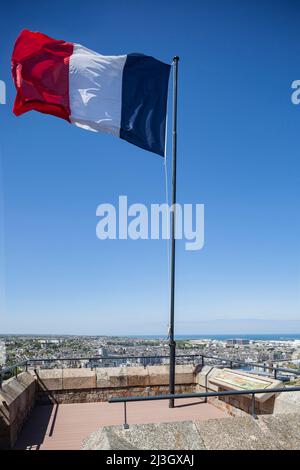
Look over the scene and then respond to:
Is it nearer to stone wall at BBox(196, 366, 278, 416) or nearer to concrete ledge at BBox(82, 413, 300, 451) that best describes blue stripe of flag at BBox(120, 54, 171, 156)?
stone wall at BBox(196, 366, 278, 416)

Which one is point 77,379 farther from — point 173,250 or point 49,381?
point 173,250

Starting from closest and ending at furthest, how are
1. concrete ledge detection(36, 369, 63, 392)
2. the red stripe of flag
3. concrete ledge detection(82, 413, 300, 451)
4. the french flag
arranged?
concrete ledge detection(82, 413, 300, 451)
the red stripe of flag
the french flag
concrete ledge detection(36, 369, 63, 392)

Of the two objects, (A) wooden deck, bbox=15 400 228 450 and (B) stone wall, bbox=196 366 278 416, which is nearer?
(A) wooden deck, bbox=15 400 228 450

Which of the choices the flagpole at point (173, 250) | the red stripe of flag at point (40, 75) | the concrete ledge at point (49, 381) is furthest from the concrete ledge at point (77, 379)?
the red stripe of flag at point (40, 75)

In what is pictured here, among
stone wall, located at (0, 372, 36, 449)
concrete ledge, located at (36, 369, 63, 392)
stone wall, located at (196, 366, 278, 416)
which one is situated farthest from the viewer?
concrete ledge, located at (36, 369, 63, 392)

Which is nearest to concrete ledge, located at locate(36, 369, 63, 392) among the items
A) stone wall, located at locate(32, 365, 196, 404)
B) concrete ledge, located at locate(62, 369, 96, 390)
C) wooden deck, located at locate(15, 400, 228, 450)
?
stone wall, located at locate(32, 365, 196, 404)

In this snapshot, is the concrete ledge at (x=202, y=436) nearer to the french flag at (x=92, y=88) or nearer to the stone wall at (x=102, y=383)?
the stone wall at (x=102, y=383)

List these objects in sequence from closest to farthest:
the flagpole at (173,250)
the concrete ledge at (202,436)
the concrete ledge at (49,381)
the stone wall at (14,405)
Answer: the concrete ledge at (202,436) → the stone wall at (14,405) → the flagpole at (173,250) → the concrete ledge at (49,381)

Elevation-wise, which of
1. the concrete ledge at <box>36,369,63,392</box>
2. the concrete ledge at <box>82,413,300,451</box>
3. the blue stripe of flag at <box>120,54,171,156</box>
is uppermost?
the blue stripe of flag at <box>120,54,171,156</box>
